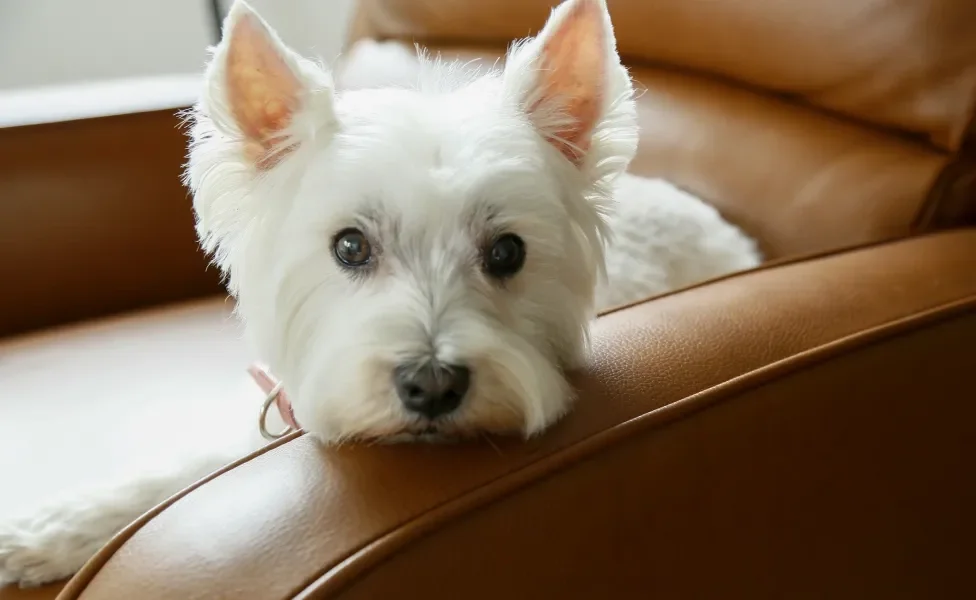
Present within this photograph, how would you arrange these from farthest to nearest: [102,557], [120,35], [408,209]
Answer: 1. [120,35]
2. [408,209]
3. [102,557]

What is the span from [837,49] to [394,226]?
79 centimetres

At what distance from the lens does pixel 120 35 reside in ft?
10.8

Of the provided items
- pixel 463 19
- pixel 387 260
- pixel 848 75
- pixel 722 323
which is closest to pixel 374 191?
pixel 387 260

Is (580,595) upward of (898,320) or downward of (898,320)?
downward

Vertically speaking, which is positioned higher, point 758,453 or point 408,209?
point 408,209

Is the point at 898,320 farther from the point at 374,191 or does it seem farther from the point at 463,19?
the point at 463,19

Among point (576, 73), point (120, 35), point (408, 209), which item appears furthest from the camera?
point (120, 35)

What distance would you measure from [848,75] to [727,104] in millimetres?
288

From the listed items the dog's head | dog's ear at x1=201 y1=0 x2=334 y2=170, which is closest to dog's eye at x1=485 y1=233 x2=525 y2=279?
the dog's head

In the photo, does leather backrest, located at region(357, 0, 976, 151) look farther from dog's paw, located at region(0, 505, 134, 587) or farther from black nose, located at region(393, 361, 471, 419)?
dog's paw, located at region(0, 505, 134, 587)

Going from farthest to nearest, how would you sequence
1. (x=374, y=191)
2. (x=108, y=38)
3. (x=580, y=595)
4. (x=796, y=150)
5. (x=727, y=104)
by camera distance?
1. (x=108, y=38)
2. (x=727, y=104)
3. (x=796, y=150)
4. (x=374, y=191)
5. (x=580, y=595)

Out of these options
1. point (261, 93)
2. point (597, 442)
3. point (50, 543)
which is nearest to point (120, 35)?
point (261, 93)

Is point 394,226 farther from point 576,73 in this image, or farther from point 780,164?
point 780,164

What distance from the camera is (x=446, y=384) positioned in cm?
86
